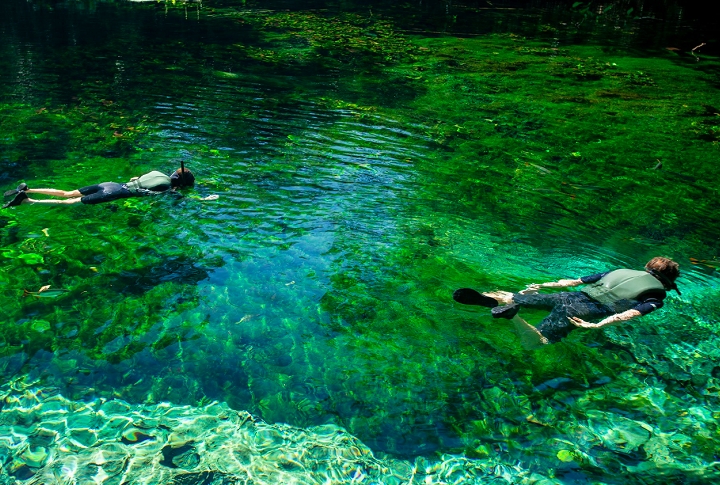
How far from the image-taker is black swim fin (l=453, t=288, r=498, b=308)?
24.5 feet

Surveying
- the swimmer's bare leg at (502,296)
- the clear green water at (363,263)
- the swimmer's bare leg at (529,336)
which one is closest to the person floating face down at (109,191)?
the clear green water at (363,263)

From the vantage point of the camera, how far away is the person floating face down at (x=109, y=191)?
10323 millimetres

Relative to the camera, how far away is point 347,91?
19.2 metres

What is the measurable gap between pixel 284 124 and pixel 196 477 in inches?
468

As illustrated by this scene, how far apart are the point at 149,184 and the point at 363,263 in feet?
15.6

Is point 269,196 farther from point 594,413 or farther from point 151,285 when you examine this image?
point 594,413

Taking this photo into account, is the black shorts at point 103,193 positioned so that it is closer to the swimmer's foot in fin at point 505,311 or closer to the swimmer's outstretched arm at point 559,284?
the swimmer's foot in fin at point 505,311

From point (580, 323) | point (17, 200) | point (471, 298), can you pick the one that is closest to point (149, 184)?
point (17, 200)

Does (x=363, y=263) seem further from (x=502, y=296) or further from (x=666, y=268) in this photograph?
(x=666, y=268)

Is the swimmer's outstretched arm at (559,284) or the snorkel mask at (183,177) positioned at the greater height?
the snorkel mask at (183,177)

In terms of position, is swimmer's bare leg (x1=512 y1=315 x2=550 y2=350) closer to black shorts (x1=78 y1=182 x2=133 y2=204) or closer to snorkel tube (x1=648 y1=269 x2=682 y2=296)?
snorkel tube (x1=648 y1=269 x2=682 y2=296)

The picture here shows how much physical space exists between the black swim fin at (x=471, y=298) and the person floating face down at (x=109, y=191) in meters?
6.32

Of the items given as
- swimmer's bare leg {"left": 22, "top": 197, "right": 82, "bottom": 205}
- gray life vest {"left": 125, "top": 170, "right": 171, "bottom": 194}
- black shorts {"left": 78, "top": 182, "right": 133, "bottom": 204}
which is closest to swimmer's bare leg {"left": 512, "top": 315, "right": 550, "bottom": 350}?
gray life vest {"left": 125, "top": 170, "right": 171, "bottom": 194}

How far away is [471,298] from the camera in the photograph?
752cm
